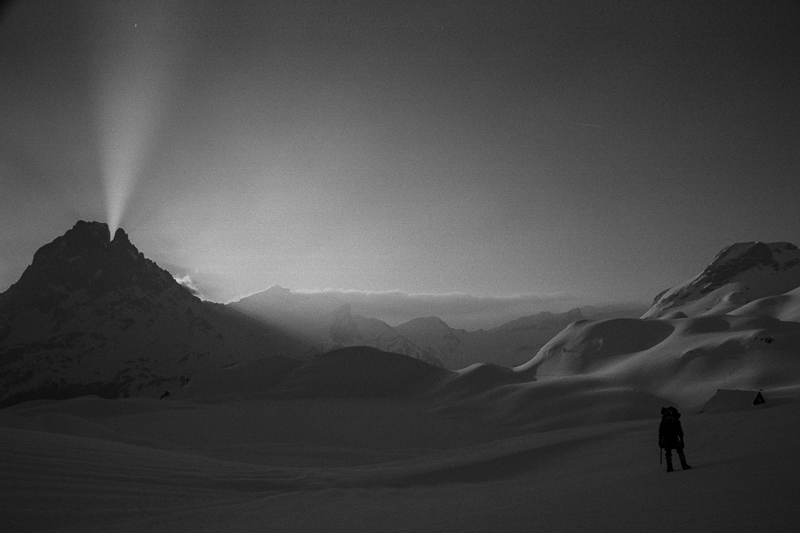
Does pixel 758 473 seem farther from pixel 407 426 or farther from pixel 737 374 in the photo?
pixel 737 374

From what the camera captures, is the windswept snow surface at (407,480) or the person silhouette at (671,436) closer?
the windswept snow surface at (407,480)

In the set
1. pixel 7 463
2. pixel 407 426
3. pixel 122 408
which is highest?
pixel 7 463

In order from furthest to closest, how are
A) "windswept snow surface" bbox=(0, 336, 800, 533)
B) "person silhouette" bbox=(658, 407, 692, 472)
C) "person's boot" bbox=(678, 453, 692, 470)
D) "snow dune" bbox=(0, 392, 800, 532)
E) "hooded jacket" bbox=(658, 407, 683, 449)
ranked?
"hooded jacket" bbox=(658, 407, 683, 449) → "person silhouette" bbox=(658, 407, 692, 472) → "person's boot" bbox=(678, 453, 692, 470) → "windswept snow surface" bbox=(0, 336, 800, 533) → "snow dune" bbox=(0, 392, 800, 532)

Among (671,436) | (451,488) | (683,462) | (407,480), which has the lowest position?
(407,480)

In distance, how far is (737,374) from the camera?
7288cm

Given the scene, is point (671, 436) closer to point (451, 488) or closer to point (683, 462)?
point (683, 462)

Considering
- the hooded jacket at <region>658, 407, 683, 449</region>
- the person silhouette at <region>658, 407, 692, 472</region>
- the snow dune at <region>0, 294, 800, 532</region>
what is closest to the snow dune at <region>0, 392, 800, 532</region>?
the snow dune at <region>0, 294, 800, 532</region>

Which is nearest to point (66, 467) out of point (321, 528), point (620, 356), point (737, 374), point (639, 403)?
point (321, 528)

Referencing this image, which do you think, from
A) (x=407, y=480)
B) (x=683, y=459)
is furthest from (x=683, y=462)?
(x=407, y=480)

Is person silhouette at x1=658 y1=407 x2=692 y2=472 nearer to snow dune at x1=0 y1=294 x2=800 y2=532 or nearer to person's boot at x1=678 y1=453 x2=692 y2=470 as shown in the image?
person's boot at x1=678 y1=453 x2=692 y2=470

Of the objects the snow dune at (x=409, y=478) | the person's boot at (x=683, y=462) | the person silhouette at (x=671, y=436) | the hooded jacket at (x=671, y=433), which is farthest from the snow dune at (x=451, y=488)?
the hooded jacket at (x=671, y=433)

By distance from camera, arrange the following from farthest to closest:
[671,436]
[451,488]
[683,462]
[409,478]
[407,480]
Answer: [409,478] < [407,480] < [451,488] < [671,436] < [683,462]

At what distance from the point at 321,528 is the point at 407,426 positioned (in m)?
57.9

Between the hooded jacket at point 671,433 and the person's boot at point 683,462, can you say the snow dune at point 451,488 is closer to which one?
the person's boot at point 683,462
